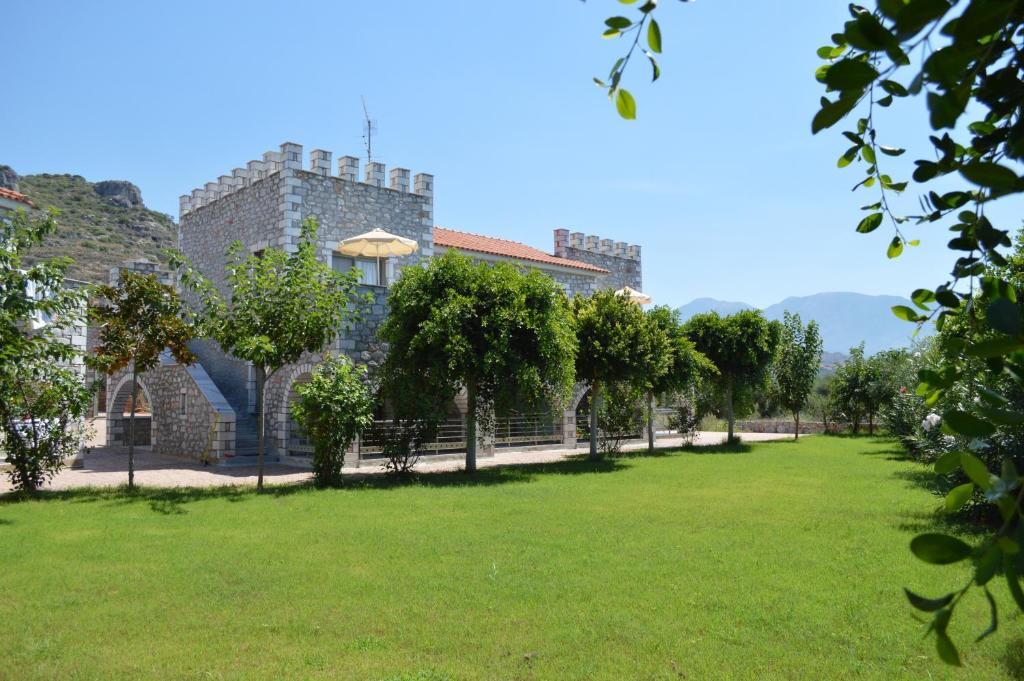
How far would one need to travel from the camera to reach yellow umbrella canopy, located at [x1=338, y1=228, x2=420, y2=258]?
17000 millimetres

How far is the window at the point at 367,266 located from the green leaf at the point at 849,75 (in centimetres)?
1796

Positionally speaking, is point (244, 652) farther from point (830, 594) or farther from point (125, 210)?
point (125, 210)

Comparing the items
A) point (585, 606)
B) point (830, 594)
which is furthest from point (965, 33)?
point (830, 594)

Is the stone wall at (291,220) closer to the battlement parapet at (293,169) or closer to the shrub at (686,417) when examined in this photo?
the battlement parapet at (293,169)

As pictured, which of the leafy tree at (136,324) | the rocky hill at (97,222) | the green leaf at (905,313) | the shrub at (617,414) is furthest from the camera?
the rocky hill at (97,222)

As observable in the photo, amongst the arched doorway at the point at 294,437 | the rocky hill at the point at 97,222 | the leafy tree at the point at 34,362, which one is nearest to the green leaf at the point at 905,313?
the leafy tree at the point at 34,362

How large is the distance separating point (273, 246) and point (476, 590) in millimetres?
14159

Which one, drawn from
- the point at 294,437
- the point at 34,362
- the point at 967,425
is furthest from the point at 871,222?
the point at 294,437

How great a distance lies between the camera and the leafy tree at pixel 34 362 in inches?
371

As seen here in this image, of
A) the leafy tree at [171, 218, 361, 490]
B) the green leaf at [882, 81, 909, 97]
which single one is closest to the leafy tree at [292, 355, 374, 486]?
the leafy tree at [171, 218, 361, 490]

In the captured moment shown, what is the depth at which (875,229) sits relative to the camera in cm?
170

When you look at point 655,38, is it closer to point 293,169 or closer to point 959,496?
point 959,496

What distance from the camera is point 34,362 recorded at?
10.2m

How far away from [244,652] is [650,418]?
1664cm
